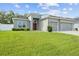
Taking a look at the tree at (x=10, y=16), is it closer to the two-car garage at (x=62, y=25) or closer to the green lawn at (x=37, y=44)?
the green lawn at (x=37, y=44)

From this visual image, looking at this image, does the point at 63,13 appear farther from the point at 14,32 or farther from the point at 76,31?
the point at 14,32

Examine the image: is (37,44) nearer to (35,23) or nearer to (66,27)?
(35,23)

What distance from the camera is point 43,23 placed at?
11.0ft

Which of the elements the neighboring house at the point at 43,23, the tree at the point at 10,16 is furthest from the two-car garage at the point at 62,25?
the tree at the point at 10,16

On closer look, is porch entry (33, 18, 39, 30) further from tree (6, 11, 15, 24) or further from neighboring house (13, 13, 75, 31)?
tree (6, 11, 15, 24)

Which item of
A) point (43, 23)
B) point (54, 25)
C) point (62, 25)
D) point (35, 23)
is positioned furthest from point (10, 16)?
point (62, 25)

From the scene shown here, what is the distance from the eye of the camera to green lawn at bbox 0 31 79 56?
3219 mm

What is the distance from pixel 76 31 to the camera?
10.9 feet

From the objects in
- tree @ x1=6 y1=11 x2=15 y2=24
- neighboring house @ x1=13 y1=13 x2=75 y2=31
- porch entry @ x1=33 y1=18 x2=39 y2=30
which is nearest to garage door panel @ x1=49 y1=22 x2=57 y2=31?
neighboring house @ x1=13 y1=13 x2=75 y2=31

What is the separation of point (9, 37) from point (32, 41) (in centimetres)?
30

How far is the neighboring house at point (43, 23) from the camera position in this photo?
3.34 metres

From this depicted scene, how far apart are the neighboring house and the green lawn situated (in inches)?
3.8

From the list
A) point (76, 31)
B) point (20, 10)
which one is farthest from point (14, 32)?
point (76, 31)

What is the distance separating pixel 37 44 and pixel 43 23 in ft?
0.97
